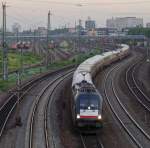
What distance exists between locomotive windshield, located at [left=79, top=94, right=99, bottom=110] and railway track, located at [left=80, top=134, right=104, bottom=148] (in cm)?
208

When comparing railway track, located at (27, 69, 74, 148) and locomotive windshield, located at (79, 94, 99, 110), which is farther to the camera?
locomotive windshield, located at (79, 94, 99, 110)

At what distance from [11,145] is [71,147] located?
12.9ft

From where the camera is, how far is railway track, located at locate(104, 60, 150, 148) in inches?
1162

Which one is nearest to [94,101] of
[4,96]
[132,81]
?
[4,96]

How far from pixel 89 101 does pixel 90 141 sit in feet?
11.0

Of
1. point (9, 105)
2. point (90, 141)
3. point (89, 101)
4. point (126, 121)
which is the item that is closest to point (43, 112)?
point (9, 105)

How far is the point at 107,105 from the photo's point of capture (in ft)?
139

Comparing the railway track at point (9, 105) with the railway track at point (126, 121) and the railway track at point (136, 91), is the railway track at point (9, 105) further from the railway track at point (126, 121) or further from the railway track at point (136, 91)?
the railway track at point (136, 91)

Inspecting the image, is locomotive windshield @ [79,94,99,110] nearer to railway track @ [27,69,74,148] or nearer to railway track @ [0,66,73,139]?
railway track @ [27,69,74,148]

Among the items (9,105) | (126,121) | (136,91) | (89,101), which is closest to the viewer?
(89,101)

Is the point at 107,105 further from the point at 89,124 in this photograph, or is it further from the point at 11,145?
the point at 11,145

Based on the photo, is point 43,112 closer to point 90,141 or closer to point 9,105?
point 9,105

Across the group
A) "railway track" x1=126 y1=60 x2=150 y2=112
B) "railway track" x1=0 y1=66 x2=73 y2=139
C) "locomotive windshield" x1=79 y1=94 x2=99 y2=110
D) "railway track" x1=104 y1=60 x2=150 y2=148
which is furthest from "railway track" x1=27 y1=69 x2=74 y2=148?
"railway track" x1=126 y1=60 x2=150 y2=112

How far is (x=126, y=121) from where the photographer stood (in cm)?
3575
